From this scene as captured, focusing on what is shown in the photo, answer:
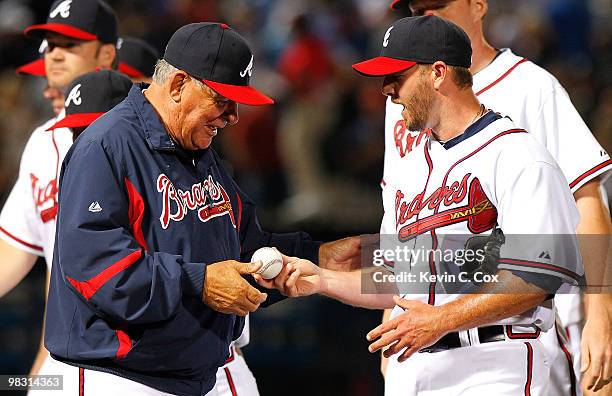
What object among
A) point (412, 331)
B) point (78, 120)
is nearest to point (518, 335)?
point (412, 331)

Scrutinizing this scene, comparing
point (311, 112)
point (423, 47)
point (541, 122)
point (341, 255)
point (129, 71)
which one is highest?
point (423, 47)

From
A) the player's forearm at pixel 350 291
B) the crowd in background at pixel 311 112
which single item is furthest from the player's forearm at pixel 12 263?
the crowd in background at pixel 311 112

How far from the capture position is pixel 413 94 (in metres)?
3.67

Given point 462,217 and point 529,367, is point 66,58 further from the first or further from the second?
point 529,367

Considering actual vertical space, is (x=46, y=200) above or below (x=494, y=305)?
below

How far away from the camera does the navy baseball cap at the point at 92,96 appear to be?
165 inches

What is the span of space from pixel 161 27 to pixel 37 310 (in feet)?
9.46

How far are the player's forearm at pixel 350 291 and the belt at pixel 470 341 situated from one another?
0.44 m

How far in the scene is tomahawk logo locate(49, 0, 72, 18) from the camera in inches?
200

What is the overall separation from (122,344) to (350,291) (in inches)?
41.5

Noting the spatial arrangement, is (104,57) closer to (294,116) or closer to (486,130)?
(486,130)

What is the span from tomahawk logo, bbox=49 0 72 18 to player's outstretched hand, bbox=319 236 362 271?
6.10ft

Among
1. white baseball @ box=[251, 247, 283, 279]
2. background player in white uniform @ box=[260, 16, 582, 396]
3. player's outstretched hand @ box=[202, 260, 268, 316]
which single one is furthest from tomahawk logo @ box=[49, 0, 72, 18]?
→ player's outstretched hand @ box=[202, 260, 268, 316]

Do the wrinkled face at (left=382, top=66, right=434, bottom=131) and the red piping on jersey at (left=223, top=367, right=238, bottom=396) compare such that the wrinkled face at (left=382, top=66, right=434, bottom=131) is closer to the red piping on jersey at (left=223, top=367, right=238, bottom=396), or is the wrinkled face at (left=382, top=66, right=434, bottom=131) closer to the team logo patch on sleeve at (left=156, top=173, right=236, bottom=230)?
the team logo patch on sleeve at (left=156, top=173, right=236, bottom=230)
